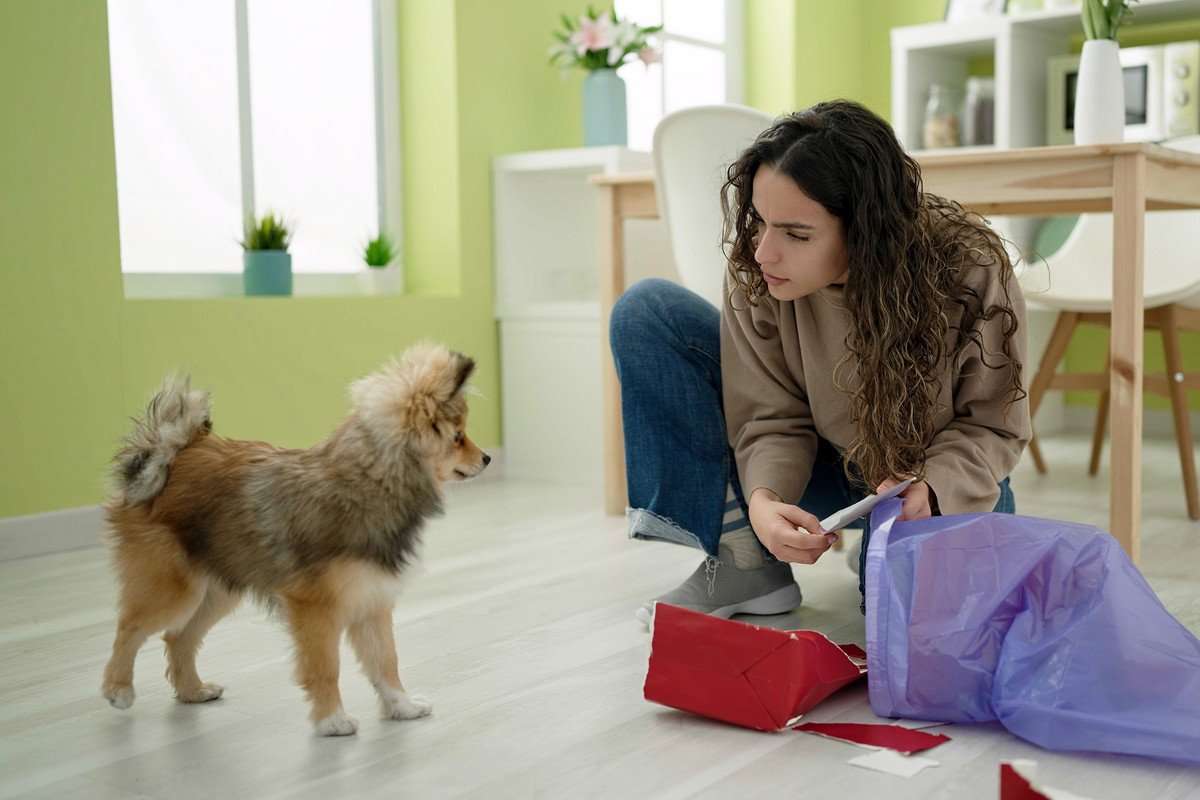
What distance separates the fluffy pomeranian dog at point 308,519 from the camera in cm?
138

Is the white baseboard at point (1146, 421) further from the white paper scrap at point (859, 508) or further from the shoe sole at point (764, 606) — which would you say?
the white paper scrap at point (859, 508)

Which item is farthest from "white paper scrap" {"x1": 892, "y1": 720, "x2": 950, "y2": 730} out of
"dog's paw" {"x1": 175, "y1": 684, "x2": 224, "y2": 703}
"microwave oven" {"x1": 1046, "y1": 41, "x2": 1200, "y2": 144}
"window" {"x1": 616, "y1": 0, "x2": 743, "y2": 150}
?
"microwave oven" {"x1": 1046, "y1": 41, "x2": 1200, "y2": 144}

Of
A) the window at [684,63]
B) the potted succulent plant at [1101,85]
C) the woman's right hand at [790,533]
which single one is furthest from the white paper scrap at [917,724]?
the window at [684,63]

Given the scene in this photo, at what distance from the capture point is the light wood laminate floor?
1.28m

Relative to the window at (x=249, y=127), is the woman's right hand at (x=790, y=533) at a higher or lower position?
lower

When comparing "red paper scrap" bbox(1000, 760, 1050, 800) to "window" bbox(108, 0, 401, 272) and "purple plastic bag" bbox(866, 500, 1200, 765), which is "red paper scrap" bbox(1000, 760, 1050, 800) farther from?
"window" bbox(108, 0, 401, 272)

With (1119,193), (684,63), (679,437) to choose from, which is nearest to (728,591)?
(679,437)

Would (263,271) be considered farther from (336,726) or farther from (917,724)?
(917,724)

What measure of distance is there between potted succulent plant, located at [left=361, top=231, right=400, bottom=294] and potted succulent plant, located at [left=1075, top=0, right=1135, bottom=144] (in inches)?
69.4

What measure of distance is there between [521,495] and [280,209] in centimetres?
97

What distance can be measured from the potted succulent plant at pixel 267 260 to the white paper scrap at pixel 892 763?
2.13m

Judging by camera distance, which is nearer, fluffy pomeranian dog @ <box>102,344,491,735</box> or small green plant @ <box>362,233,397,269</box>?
fluffy pomeranian dog @ <box>102,344,491,735</box>

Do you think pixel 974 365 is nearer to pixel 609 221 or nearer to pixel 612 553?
pixel 612 553

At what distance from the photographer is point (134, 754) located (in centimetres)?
139
